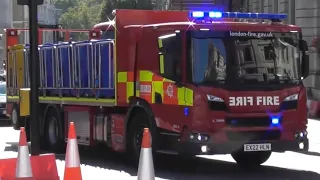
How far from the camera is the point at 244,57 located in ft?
39.0


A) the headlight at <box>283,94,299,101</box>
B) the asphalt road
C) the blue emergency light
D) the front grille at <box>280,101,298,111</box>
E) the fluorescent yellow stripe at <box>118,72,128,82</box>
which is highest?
the fluorescent yellow stripe at <box>118,72,128,82</box>

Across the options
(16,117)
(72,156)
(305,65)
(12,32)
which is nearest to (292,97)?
(305,65)

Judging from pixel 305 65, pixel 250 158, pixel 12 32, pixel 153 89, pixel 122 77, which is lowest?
pixel 250 158

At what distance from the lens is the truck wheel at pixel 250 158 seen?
43.9 ft

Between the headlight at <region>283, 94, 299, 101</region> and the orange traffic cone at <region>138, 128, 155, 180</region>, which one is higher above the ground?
the headlight at <region>283, 94, 299, 101</region>

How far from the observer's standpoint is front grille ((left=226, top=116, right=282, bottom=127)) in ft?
38.4

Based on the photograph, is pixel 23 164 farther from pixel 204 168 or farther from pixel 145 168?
pixel 204 168

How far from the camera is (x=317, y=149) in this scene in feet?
55.1

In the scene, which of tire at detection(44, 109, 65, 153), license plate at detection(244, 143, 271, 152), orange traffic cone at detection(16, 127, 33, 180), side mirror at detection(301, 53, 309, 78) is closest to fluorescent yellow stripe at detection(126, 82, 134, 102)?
license plate at detection(244, 143, 271, 152)

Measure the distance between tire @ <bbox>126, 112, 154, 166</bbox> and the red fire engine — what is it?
2 centimetres

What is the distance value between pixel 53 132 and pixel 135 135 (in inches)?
161

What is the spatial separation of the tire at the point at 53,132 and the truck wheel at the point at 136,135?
327 centimetres

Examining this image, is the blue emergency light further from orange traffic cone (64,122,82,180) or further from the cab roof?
orange traffic cone (64,122,82,180)

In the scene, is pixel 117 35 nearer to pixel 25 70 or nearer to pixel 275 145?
pixel 275 145
